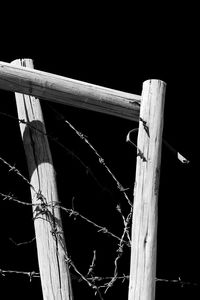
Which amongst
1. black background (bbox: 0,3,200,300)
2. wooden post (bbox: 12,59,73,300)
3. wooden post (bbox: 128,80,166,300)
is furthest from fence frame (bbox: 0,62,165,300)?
black background (bbox: 0,3,200,300)

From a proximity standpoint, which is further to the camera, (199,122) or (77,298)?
(199,122)

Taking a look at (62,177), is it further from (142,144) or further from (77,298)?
(142,144)

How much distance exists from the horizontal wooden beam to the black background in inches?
84.6

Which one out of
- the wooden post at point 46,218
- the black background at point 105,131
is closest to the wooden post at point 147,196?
the wooden post at point 46,218

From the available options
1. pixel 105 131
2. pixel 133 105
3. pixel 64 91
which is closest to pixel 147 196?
pixel 133 105

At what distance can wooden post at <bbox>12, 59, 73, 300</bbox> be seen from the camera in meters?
2.28

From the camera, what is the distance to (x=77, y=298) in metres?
4.68

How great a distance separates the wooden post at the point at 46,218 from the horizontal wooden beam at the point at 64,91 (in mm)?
175

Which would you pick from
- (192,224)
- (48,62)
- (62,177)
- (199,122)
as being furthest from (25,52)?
(192,224)

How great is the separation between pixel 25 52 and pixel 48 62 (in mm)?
202

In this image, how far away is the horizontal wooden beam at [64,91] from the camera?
2.27 meters

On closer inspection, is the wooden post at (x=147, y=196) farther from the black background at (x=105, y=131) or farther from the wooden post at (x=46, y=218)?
the black background at (x=105, y=131)

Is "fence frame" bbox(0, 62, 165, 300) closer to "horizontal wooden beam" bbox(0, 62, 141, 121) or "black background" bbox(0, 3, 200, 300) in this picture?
"horizontal wooden beam" bbox(0, 62, 141, 121)

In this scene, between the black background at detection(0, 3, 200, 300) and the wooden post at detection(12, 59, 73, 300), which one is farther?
the black background at detection(0, 3, 200, 300)
